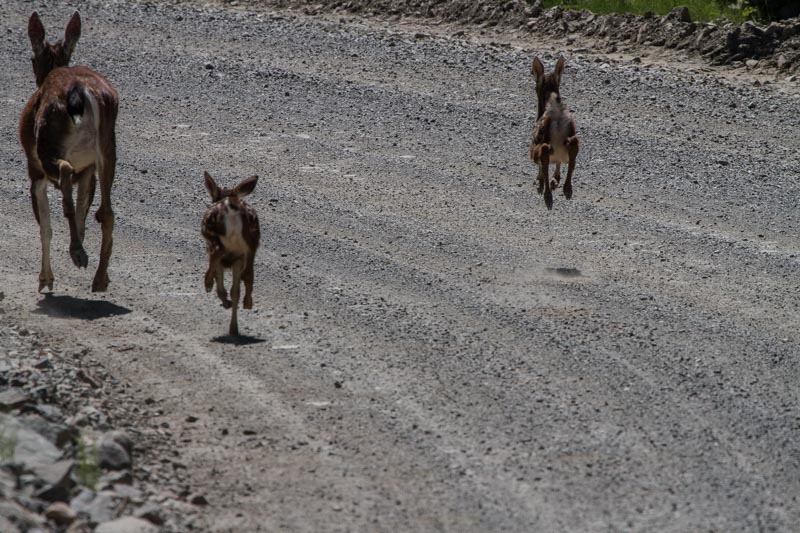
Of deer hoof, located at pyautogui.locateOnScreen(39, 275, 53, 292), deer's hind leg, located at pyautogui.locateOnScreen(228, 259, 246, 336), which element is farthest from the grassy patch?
deer's hind leg, located at pyautogui.locateOnScreen(228, 259, 246, 336)

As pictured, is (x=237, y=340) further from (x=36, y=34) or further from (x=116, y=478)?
(x=36, y=34)

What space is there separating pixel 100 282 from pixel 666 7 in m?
13.0

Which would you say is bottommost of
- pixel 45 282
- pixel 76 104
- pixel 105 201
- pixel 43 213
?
pixel 45 282

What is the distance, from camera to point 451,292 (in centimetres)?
1102

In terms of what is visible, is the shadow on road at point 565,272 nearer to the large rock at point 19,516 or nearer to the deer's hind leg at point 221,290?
the deer's hind leg at point 221,290

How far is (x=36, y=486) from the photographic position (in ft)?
22.0

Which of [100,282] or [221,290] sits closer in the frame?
[221,290]

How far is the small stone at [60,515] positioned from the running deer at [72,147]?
4.34m

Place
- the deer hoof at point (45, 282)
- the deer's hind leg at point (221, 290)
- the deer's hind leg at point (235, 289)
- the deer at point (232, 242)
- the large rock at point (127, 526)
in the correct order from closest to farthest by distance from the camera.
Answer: the large rock at point (127, 526) < the deer at point (232, 242) < the deer's hind leg at point (235, 289) < the deer's hind leg at point (221, 290) < the deer hoof at point (45, 282)

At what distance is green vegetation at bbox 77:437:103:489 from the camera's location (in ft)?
22.9

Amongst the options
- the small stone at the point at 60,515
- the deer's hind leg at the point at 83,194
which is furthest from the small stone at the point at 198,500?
the deer's hind leg at the point at 83,194

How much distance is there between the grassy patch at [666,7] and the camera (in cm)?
2078

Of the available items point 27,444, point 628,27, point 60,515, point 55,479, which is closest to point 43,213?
point 27,444

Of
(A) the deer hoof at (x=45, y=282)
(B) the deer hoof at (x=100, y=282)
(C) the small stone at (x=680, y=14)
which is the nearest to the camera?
(A) the deer hoof at (x=45, y=282)
